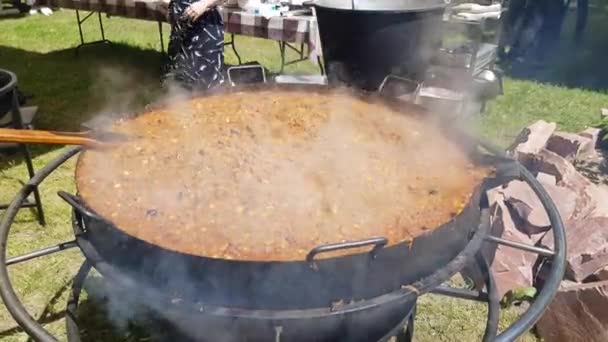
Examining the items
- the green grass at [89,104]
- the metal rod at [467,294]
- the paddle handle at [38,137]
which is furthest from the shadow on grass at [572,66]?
the paddle handle at [38,137]

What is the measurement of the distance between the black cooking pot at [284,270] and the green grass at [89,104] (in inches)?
67.2

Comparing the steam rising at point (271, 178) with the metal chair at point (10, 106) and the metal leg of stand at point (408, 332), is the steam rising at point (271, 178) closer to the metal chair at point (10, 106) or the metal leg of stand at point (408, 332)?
the metal leg of stand at point (408, 332)

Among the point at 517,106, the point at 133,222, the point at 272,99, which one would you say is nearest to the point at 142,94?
the point at 272,99

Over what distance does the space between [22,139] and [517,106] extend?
6.45 meters

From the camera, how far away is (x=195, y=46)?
Result: 4668mm

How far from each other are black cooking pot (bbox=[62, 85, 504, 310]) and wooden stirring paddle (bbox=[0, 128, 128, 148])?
Result: 0.31m

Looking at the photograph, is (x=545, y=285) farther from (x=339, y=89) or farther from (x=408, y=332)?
(x=339, y=89)

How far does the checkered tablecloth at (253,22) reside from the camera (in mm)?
5969

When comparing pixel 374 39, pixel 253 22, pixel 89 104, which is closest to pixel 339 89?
pixel 374 39

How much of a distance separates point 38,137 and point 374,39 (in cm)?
244

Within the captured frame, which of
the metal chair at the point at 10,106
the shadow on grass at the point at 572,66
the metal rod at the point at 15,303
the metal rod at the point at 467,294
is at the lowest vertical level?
the shadow on grass at the point at 572,66

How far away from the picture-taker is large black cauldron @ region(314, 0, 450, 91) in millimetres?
3658

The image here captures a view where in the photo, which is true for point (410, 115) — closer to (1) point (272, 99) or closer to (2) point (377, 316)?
(1) point (272, 99)

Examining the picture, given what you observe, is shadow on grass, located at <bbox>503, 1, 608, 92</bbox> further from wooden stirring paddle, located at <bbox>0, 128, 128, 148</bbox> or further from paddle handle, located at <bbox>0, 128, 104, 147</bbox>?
paddle handle, located at <bbox>0, 128, 104, 147</bbox>
